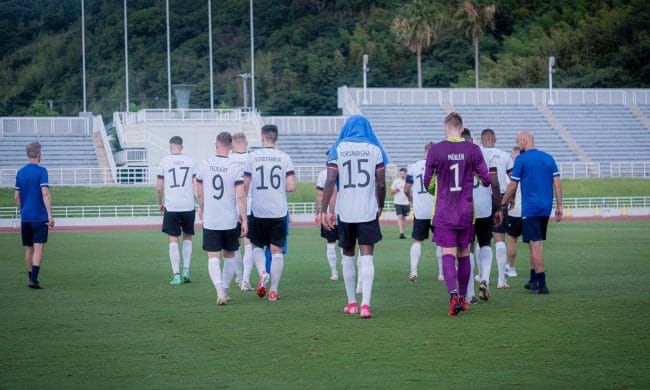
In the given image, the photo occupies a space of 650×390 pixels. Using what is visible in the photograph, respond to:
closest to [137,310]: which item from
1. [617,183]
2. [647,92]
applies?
[617,183]

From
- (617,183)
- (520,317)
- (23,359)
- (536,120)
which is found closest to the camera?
(23,359)

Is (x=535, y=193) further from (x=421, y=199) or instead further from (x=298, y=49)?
(x=298, y=49)

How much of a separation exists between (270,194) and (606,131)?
5130 centimetres

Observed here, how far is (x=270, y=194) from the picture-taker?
1326 cm

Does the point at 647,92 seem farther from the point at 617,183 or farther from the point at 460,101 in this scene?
the point at 617,183

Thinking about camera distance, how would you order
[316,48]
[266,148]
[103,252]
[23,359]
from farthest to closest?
[316,48] < [103,252] < [266,148] < [23,359]

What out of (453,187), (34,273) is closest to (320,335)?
(453,187)

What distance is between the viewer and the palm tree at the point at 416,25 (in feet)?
252

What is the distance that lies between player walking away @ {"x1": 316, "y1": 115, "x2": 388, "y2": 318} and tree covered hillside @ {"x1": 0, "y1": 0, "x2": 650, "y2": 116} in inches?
2595

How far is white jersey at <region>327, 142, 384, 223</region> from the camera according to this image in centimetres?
1146

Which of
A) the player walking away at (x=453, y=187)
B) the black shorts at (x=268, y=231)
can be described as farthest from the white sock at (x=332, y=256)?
the player walking away at (x=453, y=187)

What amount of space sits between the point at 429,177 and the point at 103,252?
13.9 meters

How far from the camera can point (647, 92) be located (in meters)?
65.4

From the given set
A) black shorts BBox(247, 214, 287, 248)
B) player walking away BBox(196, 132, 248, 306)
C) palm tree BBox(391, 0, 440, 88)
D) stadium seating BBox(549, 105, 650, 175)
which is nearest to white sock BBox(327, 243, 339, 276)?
black shorts BBox(247, 214, 287, 248)
